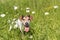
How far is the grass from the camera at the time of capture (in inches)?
109

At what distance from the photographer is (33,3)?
322 centimetres

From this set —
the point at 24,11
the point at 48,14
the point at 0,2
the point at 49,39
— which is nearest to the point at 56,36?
the point at 49,39

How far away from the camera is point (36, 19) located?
9.72 feet

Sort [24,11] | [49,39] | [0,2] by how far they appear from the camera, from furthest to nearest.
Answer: [0,2] < [24,11] < [49,39]

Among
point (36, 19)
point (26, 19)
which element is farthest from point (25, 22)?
point (36, 19)

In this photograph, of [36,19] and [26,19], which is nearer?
[26,19]

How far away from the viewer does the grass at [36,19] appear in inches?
109

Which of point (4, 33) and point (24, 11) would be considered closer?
point (4, 33)

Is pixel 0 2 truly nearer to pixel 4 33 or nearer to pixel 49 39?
pixel 4 33

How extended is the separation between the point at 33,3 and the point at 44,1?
16cm

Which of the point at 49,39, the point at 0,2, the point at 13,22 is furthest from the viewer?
the point at 0,2

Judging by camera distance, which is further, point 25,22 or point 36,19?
point 36,19

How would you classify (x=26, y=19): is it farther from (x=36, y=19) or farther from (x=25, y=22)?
(x=36, y=19)

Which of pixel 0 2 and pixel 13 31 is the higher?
pixel 0 2
